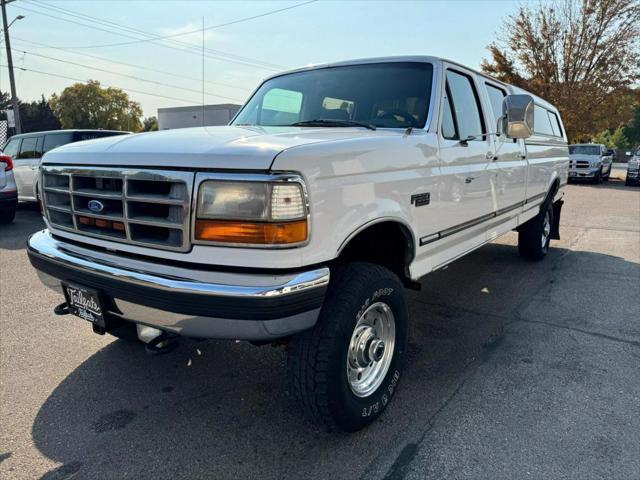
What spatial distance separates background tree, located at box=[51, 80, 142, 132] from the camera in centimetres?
5400

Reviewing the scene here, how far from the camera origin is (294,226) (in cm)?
208

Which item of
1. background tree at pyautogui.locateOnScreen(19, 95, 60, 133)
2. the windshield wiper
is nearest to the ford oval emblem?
the windshield wiper

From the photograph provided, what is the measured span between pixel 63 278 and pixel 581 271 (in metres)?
5.87

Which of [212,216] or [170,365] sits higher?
[212,216]

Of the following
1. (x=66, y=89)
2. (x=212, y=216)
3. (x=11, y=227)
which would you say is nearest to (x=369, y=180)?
(x=212, y=216)

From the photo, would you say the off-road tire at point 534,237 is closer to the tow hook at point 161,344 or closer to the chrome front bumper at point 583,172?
the tow hook at point 161,344

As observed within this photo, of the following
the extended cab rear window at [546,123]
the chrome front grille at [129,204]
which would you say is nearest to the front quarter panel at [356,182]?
the chrome front grille at [129,204]

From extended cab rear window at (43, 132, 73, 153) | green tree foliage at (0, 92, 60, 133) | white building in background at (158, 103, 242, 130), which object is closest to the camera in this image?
extended cab rear window at (43, 132, 73, 153)

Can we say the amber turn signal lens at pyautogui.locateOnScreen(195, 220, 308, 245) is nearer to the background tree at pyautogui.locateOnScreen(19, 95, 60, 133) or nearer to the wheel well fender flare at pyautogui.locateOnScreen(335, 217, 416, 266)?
the wheel well fender flare at pyautogui.locateOnScreen(335, 217, 416, 266)

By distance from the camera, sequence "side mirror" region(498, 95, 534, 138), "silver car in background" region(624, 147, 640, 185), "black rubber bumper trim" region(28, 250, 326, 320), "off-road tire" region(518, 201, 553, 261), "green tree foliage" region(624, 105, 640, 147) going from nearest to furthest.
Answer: "black rubber bumper trim" region(28, 250, 326, 320), "side mirror" region(498, 95, 534, 138), "off-road tire" region(518, 201, 553, 261), "silver car in background" region(624, 147, 640, 185), "green tree foliage" region(624, 105, 640, 147)

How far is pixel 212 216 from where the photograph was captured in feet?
6.86

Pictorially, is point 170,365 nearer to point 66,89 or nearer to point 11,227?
point 11,227

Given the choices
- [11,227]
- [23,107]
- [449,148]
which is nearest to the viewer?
[449,148]

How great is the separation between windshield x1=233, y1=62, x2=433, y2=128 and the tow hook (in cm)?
166
